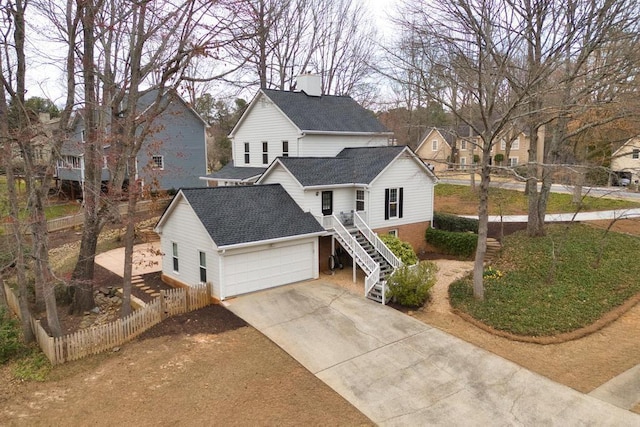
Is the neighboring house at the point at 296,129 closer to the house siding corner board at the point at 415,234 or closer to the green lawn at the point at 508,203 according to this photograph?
the house siding corner board at the point at 415,234

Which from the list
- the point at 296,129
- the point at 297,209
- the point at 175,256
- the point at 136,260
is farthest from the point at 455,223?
the point at 136,260

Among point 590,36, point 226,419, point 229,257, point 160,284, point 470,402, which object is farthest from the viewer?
point 160,284

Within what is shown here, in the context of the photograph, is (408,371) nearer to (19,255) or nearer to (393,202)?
(393,202)

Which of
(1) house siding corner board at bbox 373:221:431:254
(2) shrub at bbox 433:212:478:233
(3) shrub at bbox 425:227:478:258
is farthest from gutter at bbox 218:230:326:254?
(2) shrub at bbox 433:212:478:233

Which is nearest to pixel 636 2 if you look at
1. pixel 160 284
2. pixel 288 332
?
pixel 288 332

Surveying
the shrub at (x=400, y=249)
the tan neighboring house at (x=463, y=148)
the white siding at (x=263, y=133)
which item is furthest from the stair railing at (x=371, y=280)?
the tan neighboring house at (x=463, y=148)

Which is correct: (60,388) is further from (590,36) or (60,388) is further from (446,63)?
(590,36)
